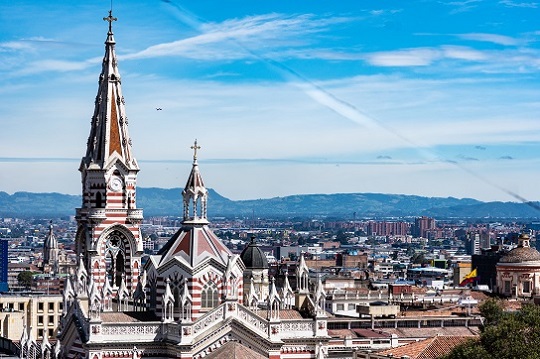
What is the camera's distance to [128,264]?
82312 mm

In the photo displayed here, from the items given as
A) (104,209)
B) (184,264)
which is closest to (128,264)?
(104,209)

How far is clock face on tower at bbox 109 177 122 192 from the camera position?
81.4m

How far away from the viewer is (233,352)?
70.9m

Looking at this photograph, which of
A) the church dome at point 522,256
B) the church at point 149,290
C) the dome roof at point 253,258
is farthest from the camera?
the church dome at point 522,256

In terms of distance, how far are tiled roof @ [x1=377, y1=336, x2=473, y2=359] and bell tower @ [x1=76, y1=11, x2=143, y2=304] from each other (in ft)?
56.2

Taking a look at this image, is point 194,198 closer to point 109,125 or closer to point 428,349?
point 109,125

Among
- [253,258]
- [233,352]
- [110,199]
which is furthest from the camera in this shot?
[253,258]

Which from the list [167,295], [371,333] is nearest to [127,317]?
[167,295]

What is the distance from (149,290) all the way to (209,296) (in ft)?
13.2

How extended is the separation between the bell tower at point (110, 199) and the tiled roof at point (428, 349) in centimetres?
1714

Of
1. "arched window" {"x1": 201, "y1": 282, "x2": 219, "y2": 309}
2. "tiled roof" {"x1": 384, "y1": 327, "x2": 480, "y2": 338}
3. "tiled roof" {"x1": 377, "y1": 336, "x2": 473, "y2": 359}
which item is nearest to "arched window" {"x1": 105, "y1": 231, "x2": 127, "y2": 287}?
"arched window" {"x1": 201, "y1": 282, "x2": 219, "y2": 309}

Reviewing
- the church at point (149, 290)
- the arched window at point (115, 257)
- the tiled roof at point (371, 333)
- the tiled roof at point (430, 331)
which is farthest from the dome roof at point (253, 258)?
the arched window at point (115, 257)

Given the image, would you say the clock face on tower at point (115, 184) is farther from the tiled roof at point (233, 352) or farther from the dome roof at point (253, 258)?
the dome roof at point (253, 258)

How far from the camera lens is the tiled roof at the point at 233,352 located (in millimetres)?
70812
